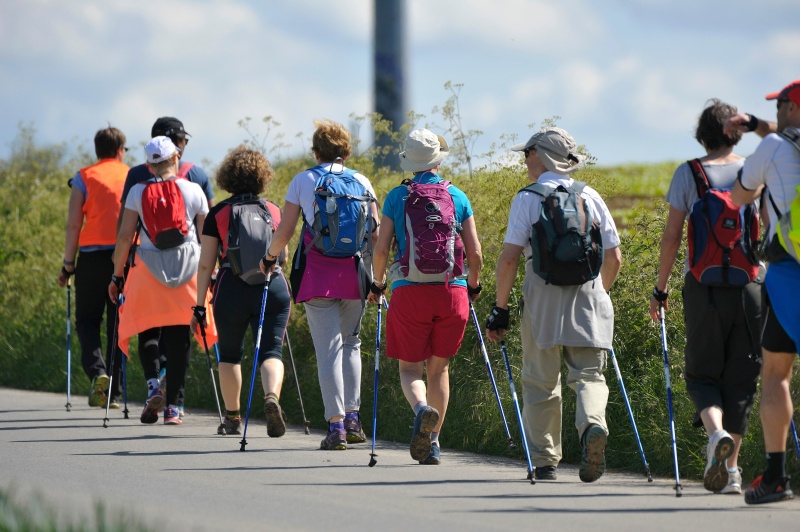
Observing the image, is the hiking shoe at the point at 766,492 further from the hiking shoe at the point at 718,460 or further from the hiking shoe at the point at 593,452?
the hiking shoe at the point at 593,452

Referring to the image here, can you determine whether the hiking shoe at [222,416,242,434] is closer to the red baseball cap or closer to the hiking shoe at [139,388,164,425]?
the hiking shoe at [139,388,164,425]

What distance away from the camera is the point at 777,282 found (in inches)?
269

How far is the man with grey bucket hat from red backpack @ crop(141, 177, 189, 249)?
3.59 metres

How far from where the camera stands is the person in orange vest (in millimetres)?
12023

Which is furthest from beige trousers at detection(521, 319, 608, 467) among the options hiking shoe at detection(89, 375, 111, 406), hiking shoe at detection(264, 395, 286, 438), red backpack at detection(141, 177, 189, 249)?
hiking shoe at detection(89, 375, 111, 406)

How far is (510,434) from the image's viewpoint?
383 inches

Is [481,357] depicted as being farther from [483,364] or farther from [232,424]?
[232,424]

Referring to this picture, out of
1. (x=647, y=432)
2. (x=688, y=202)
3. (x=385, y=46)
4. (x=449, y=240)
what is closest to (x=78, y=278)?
(x=449, y=240)

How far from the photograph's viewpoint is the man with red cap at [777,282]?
6.78 m

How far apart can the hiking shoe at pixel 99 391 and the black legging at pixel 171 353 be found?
716mm

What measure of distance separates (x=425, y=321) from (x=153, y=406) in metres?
3.23

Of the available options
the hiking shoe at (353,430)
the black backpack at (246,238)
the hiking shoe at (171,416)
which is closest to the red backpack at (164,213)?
the black backpack at (246,238)

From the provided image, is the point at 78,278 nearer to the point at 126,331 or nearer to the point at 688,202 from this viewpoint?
the point at 126,331

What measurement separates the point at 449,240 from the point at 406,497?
75.2 inches
